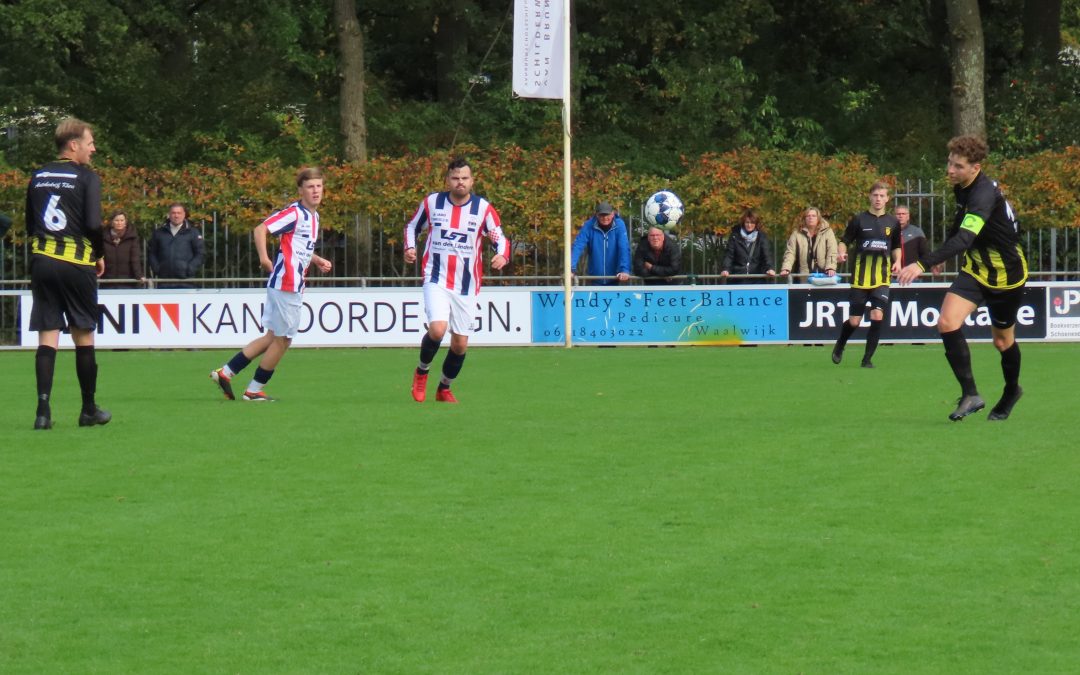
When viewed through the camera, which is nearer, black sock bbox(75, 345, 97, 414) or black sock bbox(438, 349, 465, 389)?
black sock bbox(75, 345, 97, 414)

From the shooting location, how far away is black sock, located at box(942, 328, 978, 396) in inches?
473

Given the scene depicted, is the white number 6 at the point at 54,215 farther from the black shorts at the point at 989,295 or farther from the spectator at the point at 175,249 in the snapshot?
the spectator at the point at 175,249

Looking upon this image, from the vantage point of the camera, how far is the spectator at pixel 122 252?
22.8m

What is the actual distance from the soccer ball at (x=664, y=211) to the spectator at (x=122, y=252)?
21.5ft

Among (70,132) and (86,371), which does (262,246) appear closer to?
→ (86,371)

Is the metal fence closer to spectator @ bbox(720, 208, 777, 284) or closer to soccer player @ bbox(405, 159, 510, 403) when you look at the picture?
spectator @ bbox(720, 208, 777, 284)

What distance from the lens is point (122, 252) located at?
900 inches

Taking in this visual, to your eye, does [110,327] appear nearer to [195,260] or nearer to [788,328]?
[195,260]

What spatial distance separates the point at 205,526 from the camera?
7.91 metres

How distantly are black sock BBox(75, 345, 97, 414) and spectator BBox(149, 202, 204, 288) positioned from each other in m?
11.3

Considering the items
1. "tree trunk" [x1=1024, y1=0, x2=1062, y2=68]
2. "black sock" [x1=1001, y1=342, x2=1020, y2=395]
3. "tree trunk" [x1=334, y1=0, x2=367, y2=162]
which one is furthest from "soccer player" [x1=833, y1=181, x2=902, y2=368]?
"tree trunk" [x1=1024, y1=0, x2=1062, y2=68]

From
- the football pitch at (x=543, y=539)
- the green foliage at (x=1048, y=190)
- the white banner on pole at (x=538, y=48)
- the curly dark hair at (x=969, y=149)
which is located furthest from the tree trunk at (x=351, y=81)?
the curly dark hair at (x=969, y=149)

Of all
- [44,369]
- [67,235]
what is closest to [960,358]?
[67,235]

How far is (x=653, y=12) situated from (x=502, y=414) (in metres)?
23.3
